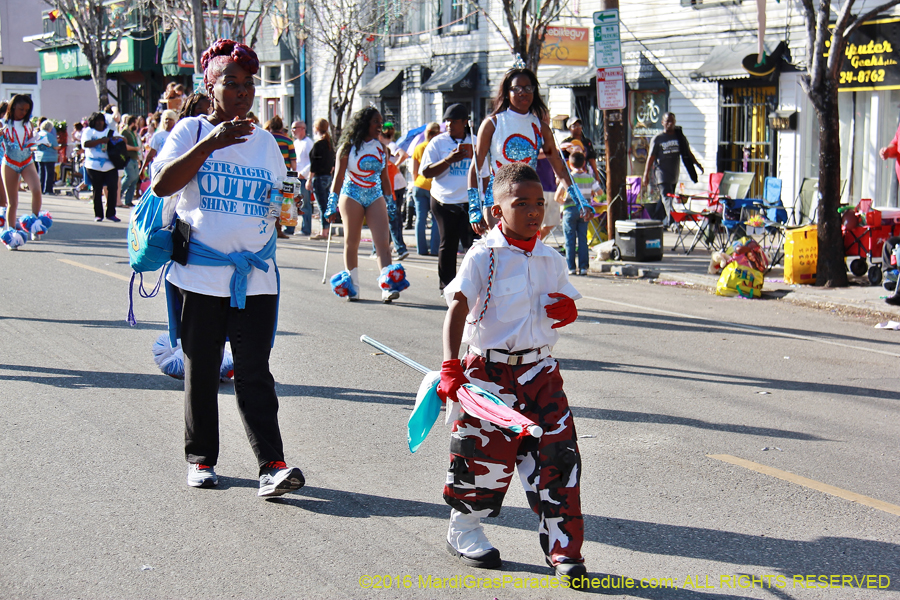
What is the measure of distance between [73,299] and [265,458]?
20.2 feet

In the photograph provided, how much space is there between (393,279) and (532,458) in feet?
21.2

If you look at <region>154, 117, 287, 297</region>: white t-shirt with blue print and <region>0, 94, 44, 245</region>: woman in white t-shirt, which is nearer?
<region>154, 117, 287, 297</region>: white t-shirt with blue print

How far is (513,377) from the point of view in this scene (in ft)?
12.3

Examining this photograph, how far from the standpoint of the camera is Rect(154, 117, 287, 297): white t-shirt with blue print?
440 centimetres

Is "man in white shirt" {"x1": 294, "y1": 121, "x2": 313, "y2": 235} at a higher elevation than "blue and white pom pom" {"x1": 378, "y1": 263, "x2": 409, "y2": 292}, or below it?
higher

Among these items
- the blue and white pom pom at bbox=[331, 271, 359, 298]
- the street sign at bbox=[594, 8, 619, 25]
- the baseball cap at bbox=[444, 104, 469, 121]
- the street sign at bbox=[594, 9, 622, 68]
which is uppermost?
the street sign at bbox=[594, 8, 619, 25]

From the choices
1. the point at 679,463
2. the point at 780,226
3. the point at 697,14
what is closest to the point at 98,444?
the point at 679,463

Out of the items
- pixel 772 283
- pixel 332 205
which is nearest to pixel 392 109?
pixel 772 283

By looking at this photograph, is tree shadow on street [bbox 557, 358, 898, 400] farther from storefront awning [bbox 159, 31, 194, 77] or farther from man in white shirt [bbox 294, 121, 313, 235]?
storefront awning [bbox 159, 31, 194, 77]

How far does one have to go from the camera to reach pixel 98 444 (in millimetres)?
5348

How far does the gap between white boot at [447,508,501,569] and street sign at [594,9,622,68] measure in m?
11.1

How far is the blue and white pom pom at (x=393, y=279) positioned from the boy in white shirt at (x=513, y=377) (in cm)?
628

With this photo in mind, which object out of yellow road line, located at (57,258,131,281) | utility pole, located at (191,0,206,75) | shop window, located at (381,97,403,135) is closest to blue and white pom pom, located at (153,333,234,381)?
yellow road line, located at (57,258,131,281)

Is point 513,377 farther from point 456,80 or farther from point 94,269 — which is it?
point 456,80
